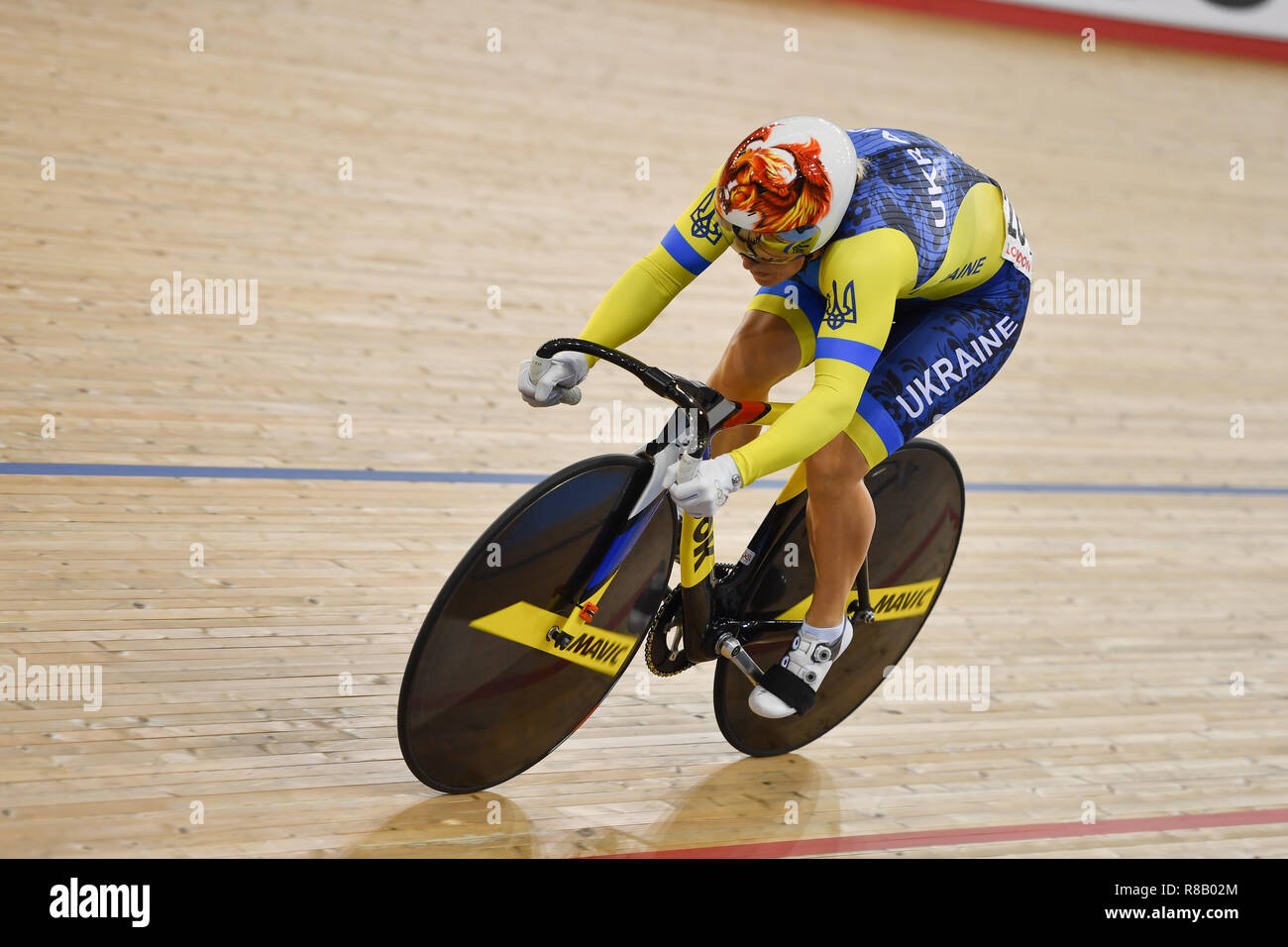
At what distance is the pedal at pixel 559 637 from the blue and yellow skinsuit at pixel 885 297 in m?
0.50

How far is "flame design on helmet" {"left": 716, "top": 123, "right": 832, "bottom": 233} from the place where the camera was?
5.99ft

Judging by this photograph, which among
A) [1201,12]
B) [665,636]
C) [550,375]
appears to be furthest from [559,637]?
[1201,12]

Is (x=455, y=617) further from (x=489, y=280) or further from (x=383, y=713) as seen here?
(x=489, y=280)

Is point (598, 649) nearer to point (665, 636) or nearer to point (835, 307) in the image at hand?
point (665, 636)

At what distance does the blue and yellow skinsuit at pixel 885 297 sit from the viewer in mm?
1884

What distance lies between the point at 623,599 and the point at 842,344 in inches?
25.5

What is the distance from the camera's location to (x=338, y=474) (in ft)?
11.6

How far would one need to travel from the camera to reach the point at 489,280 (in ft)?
15.8

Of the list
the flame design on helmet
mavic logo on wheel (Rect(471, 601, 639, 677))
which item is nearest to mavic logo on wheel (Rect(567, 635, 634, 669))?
mavic logo on wheel (Rect(471, 601, 639, 677))

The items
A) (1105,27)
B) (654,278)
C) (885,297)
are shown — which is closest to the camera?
(885,297)

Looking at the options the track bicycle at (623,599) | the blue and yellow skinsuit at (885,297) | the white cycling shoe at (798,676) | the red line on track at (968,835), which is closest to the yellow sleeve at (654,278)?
the blue and yellow skinsuit at (885,297)

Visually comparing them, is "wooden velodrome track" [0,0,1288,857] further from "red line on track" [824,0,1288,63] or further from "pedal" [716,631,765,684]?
"pedal" [716,631,765,684]

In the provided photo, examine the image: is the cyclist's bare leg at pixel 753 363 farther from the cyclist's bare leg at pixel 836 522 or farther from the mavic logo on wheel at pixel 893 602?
the mavic logo on wheel at pixel 893 602

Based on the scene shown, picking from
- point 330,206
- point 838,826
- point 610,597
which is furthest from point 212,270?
point 838,826
